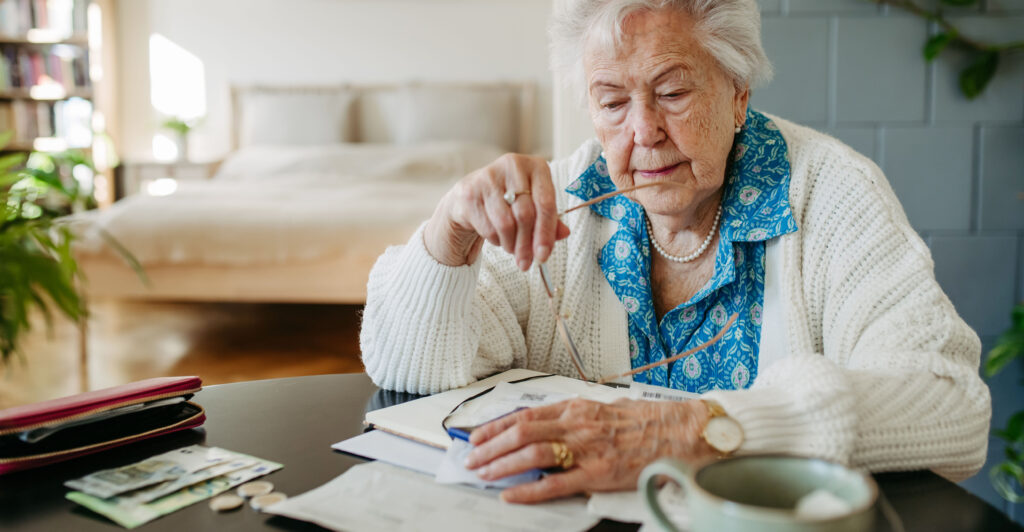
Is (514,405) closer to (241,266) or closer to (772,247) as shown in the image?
(772,247)

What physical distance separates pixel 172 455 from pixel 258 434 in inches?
3.7

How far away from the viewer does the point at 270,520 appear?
2.06 feet

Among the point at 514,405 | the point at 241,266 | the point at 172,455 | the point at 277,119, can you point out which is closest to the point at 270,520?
the point at 172,455

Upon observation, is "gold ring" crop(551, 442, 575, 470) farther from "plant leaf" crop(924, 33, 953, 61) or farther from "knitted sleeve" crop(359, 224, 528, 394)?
"plant leaf" crop(924, 33, 953, 61)

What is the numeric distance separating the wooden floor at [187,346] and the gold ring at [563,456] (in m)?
2.40

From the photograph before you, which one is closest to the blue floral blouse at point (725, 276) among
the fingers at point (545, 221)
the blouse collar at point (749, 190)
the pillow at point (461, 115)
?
the blouse collar at point (749, 190)

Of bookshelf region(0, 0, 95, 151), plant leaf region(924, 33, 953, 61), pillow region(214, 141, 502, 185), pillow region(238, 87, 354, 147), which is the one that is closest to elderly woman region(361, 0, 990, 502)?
plant leaf region(924, 33, 953, 61)

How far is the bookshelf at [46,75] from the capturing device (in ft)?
16.8

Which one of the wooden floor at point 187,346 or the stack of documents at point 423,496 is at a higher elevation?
the stack of documents at point 423,496

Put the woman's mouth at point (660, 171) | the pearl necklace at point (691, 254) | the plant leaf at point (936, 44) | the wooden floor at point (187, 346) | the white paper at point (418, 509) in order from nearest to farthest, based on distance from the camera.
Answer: the white paper at point (418, 509) < the woman's mouth at point (660, 171) < the pearl necklace at point (691, 254) < the plant leaf at point (936, 44) < the wooden floor at point (187, 346)

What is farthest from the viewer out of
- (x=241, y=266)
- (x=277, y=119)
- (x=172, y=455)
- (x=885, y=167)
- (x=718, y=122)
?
(x=277, y=119)

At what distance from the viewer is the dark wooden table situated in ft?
2.04

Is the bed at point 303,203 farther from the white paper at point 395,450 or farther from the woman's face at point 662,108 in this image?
the white paper at point 395,450

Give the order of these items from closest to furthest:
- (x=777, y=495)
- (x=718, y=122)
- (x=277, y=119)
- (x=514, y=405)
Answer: (x=777, y=495), (x=514, y=405), (x=718, y=122), (x=277, y=119)
